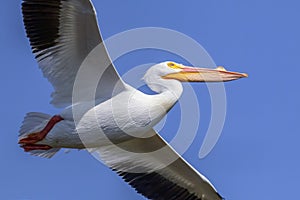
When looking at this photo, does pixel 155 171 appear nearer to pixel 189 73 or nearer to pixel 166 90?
pixel 189 73

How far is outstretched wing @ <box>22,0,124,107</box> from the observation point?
30.9 ft

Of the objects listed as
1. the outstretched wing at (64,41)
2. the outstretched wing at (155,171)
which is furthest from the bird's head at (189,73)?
the outstretched wing at (155,171)

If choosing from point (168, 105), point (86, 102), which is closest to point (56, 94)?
point (86, 102)

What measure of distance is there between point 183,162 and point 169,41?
169 centimetres

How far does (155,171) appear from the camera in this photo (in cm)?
1124

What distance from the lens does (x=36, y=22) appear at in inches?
374

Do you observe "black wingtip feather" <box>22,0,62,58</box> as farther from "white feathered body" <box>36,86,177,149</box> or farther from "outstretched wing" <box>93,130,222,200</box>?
"outstretched wing" <box>93,130,222,200</box>

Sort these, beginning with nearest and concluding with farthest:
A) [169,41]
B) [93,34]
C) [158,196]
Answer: [93,34], [169,41], [158,196]

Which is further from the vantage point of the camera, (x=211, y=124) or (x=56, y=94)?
(x=211, y=124)

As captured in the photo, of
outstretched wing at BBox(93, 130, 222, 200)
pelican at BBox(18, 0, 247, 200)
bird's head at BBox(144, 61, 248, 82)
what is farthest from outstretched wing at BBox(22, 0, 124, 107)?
outstretched wing at BBox(93, 130, 222, 200)

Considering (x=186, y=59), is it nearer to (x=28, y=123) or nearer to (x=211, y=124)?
(x=211, y=124)

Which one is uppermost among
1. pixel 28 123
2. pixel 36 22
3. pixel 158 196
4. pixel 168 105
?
pixel 36 22

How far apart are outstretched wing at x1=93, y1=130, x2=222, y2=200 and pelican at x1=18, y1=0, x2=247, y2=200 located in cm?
53

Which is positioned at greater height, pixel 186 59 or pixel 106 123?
pixel 186 59
